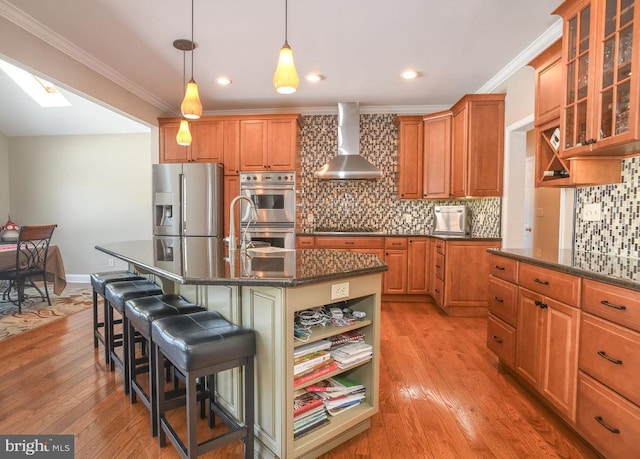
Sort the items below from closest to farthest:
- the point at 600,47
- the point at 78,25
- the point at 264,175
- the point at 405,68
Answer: the point at 600,47
the point at 78,25
the point at 405,68
the point at 264,175

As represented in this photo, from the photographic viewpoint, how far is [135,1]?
237 cm

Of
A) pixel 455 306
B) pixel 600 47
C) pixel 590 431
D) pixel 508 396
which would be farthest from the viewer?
pixel 455 306

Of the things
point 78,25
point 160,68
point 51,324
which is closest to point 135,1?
point 78,25

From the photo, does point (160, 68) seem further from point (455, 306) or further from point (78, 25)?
point (455, 306)

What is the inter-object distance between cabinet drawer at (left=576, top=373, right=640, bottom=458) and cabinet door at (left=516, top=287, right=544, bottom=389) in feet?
1.13

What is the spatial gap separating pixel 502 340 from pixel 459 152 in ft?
7.50

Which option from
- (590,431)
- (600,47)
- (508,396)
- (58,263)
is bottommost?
(508,396)

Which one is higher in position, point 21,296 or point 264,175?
point 264,175

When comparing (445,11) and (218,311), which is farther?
(445,11)

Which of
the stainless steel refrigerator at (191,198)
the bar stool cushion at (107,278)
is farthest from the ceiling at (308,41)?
the bar stool cushion at (107,278)

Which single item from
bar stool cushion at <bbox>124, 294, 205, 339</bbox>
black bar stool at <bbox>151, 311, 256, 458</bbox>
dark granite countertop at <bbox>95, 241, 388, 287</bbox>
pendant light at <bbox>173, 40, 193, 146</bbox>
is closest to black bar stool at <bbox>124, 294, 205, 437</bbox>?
bar stool cushion at <bbox>124, 294, 205, 339</bbox>

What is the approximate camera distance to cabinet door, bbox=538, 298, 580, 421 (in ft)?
5.52

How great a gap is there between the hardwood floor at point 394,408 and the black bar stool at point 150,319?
0.42ft

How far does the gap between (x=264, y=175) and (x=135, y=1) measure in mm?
2239
